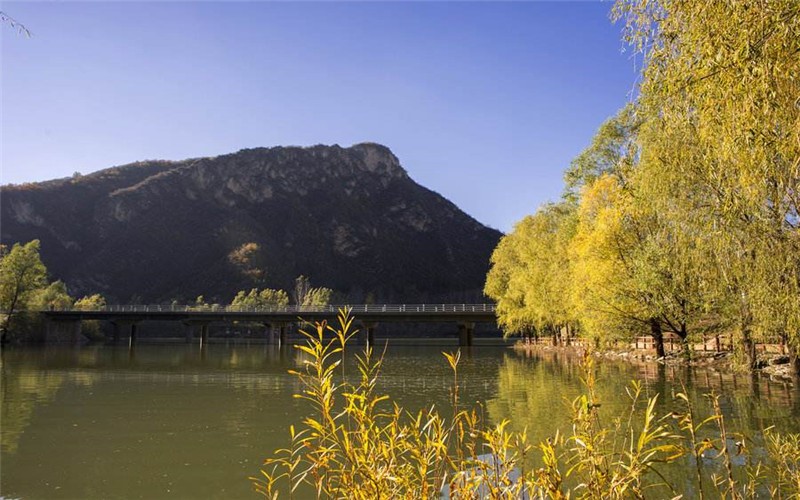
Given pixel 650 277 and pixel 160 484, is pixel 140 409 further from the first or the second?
pixel 650 277

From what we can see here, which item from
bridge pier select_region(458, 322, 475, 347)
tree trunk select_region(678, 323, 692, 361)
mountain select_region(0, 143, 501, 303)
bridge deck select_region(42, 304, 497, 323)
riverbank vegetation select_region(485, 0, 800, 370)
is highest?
mountain select_region(0, 143, 501, 303)

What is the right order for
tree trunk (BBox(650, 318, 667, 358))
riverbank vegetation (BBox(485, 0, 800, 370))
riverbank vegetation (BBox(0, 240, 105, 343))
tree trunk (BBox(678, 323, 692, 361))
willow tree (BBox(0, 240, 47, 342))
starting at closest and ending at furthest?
1. riverbank vegetation (BBox(485, 0, 800, 370))
2. tree trunk (BBox(678, 323, 692, 361))
3. tree trunk (BBox(650, 318, 667, 358))
4. willow tree (BBox(0, 240, 47, 342))
5. riverbank vegetation (BBox(0, 240, 105, 343))

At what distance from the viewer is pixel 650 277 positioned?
899 inches

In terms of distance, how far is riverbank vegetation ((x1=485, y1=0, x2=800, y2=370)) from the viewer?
5762 millimetres

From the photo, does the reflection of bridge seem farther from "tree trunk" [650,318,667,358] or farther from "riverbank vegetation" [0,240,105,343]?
"tree trunk" [650,318,667,358]

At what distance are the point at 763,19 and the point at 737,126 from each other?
3.92 feet

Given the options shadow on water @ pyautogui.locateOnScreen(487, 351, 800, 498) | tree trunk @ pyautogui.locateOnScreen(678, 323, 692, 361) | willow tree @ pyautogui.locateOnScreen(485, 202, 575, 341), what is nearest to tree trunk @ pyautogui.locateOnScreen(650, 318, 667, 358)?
tree trunk @ pyautogui.locateOnScreen(678, 323, 692, 361)

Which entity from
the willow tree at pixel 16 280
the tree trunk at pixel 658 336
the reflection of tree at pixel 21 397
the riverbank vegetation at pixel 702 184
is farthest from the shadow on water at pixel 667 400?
the willow tree at pixel 16 280

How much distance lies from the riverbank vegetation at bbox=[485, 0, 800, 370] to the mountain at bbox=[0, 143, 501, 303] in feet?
360

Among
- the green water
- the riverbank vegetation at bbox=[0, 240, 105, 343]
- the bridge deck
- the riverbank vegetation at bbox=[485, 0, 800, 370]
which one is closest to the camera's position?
the riverbank vegetation at bbox=[485, 0, 800, 370]

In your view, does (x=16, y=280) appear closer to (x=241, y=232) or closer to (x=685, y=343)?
(x=685, y=343)

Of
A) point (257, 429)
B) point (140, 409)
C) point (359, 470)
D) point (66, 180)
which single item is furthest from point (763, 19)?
point (66, 180)

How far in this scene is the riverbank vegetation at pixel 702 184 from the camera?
18.9 ft

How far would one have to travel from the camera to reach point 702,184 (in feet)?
43.3
